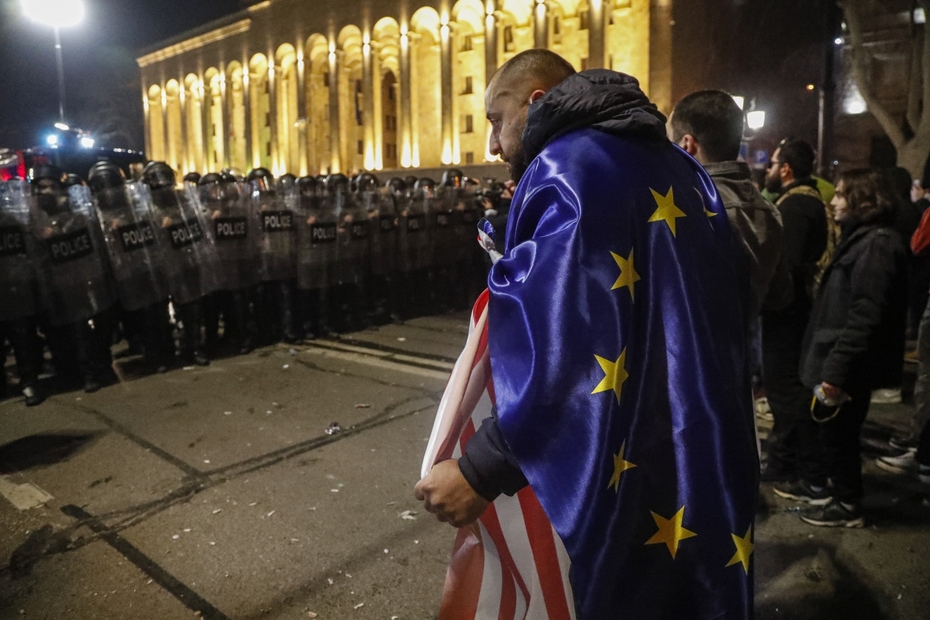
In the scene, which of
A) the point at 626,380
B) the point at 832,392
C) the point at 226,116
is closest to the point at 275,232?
the point at 832,392

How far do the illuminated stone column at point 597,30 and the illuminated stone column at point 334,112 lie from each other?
20.4m

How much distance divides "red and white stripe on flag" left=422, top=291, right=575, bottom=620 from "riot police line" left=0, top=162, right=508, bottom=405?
6.17 metres

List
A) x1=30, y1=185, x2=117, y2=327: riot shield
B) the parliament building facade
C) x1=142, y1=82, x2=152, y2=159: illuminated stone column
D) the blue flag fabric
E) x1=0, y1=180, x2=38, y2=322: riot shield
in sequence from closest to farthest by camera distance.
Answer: the blue flag fabric → x1=0, y1=180, x2=38, y2=322: riot shield → x1=30, y1=185, x2=117, y2=327: riot shield → the parliament building facade → x1=142, y1=82, x2=152, y2=159: illuminated stone column

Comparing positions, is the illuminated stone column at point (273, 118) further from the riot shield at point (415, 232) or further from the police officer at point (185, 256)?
the police officer at point (185, 256)

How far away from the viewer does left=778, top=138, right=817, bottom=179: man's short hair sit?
4551 millimetres

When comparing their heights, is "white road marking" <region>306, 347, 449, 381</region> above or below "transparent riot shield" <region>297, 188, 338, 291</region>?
below

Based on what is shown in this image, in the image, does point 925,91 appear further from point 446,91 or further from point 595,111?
point 446,91

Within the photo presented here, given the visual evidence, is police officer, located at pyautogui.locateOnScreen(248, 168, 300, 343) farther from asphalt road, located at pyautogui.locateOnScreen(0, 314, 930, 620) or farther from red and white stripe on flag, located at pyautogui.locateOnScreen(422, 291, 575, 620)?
red and white stripe on flag, located at pyautogui.locateOnScreen(422, 291, 575, 620)

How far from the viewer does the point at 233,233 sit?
8398 mm

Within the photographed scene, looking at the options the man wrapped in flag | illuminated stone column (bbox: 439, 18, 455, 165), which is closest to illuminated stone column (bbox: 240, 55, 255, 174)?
illuminated stone column (bbox: 439, 18, 455, 165)

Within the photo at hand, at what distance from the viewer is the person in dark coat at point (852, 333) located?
11.7 feet

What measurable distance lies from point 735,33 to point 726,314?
40.0 meters

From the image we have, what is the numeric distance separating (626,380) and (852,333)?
2.81 m

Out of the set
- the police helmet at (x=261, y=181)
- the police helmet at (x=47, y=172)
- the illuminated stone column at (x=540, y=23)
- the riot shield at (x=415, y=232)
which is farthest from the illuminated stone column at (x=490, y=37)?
the police helmet at (x=47, y=172)
